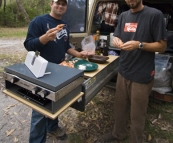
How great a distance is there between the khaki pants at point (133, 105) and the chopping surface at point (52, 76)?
822mm

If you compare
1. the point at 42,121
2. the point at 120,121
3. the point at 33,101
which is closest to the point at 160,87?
the point at 120,121

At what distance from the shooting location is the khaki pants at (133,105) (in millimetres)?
1975

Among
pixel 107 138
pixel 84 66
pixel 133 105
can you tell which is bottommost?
pixel 107 138

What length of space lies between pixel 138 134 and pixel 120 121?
314 millimetres

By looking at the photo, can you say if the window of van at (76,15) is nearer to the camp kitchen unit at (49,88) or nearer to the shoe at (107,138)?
the camp kitchen unit at (49,88)

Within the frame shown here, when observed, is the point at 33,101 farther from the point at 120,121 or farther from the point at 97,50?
the point at 97,50

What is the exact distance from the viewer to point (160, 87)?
261 centimetres

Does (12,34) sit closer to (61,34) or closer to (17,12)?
(17,12)

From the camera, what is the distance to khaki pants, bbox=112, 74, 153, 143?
1.97 meters

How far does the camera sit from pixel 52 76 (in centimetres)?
139

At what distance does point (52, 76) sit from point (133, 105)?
44.4 inches

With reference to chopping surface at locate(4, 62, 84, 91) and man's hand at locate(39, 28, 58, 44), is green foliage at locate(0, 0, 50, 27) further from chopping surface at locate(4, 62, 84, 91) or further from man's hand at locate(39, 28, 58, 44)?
chopping surface at locate(4, 62, 84, 91)

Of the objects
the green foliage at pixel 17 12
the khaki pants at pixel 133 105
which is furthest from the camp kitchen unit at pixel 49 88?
the green foliage at pixel 17 12

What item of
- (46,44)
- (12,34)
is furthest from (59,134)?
(12,34)
